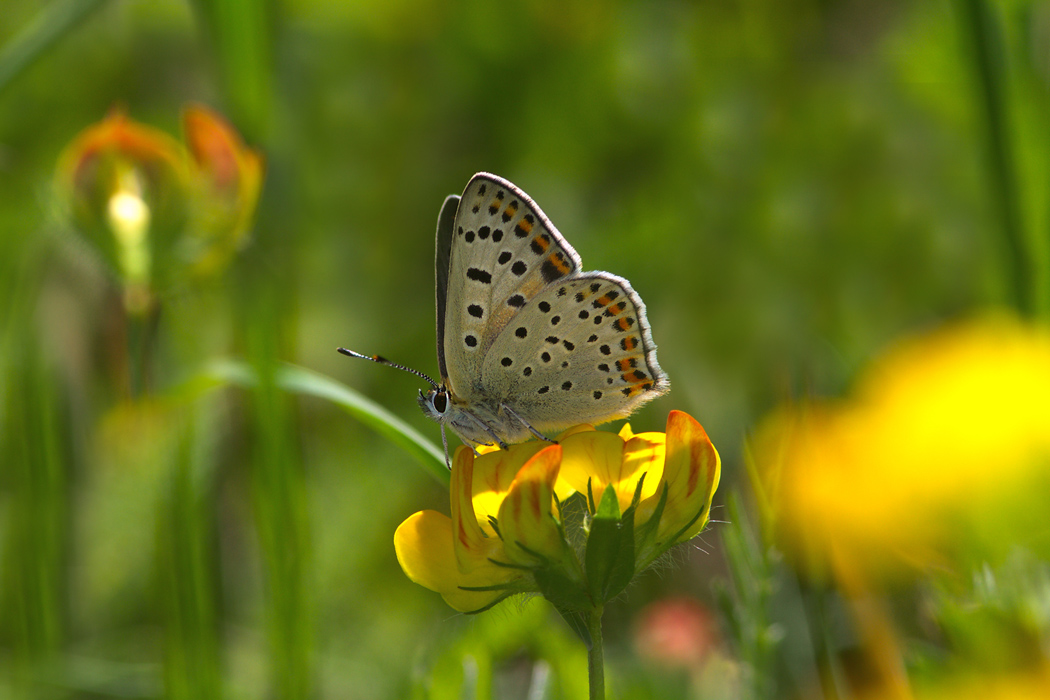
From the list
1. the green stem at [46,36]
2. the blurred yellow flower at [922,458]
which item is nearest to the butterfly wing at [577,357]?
the blurred yellow flower at [922,458]

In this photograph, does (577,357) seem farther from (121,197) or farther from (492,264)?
(121,197)

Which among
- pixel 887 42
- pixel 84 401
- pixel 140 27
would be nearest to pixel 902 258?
pixel 887 42

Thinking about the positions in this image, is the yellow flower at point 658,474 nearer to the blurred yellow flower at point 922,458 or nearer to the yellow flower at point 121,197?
the blurred yellow flower at point 922,458

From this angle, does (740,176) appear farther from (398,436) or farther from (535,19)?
(398,436)

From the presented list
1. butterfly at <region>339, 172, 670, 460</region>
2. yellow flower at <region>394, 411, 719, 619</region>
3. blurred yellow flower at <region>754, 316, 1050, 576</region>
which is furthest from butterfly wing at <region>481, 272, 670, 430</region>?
yellow flower at <region>394, 411, 719, 619</region>

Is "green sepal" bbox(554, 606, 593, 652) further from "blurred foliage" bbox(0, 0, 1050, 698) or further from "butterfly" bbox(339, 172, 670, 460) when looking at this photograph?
"blurred foliage" bbox(0, 0, 1050, 698)
